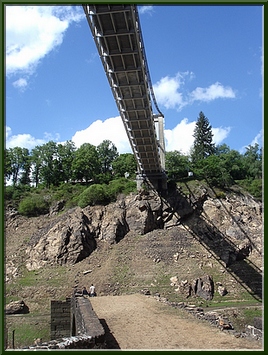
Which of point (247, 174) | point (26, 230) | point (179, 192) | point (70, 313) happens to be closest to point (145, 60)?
point (70, 313)

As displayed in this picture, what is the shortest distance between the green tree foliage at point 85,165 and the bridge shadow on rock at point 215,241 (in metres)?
18.1

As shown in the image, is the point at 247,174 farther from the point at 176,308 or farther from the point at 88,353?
the point at 88,353

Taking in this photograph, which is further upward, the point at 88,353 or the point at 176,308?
the point at 88,353

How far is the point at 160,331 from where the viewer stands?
1150cm

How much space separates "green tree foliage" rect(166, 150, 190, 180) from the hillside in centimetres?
295

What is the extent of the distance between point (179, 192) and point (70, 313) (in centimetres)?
1731

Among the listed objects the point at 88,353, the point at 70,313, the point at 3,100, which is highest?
the point at 3,100

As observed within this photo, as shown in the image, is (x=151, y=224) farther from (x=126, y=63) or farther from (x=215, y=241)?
(x=126, y=63)

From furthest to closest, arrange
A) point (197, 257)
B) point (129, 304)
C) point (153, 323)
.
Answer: point (197, 257)
point (129, 304)
point (153, 323)

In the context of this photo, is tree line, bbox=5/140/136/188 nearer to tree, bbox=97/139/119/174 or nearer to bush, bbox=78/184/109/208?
tree, bbox=97/139/119/174

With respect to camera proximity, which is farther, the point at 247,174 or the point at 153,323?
the point at 247,174

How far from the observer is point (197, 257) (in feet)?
92.4

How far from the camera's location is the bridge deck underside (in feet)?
50.8

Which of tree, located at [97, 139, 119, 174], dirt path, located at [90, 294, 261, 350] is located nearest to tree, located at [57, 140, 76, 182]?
tree, located at [97, 139, 119, 174]
